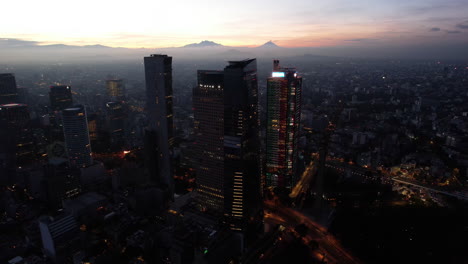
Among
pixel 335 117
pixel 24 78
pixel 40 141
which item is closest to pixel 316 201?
pixel 335 117

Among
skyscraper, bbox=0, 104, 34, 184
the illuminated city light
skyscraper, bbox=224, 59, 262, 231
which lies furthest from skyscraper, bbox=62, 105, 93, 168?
the illuminated city light

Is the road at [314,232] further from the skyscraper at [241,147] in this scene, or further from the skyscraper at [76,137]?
the skyscraper at [76,137]

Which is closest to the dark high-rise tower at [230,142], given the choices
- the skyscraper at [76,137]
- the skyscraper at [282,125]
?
the skyscraper at [282,125]

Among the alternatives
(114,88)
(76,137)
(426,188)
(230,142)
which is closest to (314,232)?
(230,142)

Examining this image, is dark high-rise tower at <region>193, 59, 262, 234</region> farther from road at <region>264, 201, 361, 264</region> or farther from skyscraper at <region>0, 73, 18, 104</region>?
skyscraper at <region>0, 73, 18, 104</region>

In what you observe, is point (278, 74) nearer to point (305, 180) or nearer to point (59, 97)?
point (305, 180)

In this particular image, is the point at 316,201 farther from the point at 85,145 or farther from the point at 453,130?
the point at 453,130
